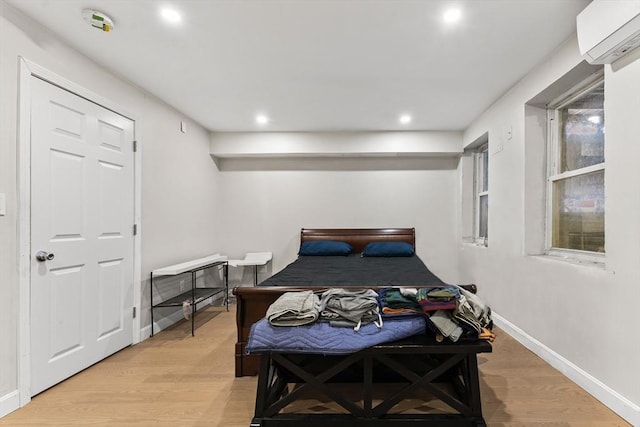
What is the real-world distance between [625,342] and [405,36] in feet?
6.95

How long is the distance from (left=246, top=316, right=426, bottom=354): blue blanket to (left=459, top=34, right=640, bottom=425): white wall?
1.15 m

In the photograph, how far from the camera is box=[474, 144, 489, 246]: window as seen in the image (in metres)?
3.79

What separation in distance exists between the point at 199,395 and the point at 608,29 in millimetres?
2951

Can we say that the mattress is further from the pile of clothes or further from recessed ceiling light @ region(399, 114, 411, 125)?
recessed ceiling light @ region(399, 114, 411, 125)

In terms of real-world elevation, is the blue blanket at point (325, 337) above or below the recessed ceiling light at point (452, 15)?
below

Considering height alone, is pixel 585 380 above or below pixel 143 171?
below

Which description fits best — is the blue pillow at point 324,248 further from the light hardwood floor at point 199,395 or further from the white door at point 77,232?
the white door at point 77,232

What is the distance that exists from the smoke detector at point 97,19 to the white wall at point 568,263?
2.88m

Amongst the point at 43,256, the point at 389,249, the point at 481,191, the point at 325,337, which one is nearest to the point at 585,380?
the point at 325,337

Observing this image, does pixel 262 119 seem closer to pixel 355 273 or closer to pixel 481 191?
pixel 355 273

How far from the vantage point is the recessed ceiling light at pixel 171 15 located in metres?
1.74

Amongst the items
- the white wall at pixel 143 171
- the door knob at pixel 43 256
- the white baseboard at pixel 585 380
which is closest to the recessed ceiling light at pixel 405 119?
the white baseboard at pixel 585 380

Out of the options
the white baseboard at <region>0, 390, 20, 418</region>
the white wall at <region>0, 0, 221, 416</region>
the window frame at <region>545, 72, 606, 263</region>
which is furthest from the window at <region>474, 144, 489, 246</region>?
the white baseboard at <region>0, 390, 20, 418</region>

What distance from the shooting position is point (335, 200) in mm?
4305
